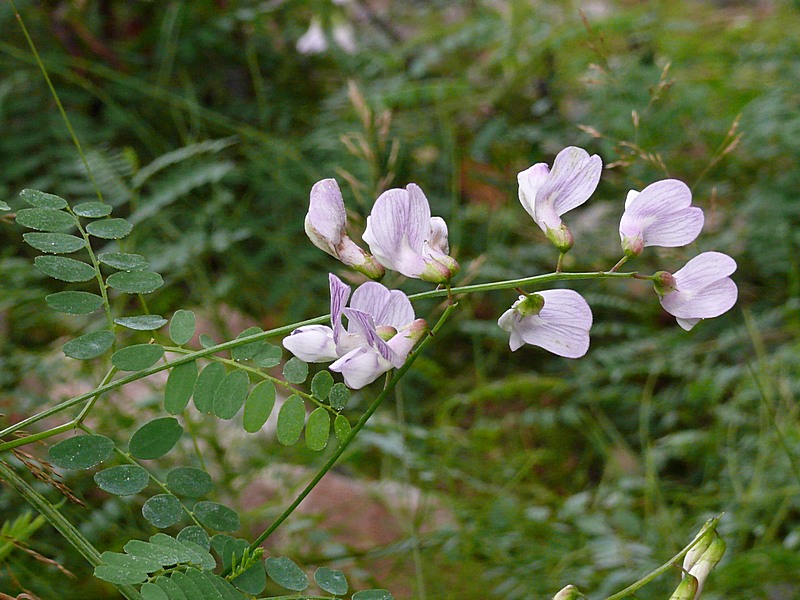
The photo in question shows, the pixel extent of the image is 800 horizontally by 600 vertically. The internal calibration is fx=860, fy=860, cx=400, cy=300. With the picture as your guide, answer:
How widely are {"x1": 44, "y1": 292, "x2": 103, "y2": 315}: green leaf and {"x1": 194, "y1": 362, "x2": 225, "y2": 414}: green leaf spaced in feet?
0.27

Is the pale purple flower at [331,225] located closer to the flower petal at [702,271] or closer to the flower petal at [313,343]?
the flower petal at [313,343]

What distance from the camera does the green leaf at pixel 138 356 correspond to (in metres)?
0.53

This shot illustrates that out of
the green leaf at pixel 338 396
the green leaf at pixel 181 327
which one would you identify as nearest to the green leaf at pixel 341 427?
the green leaf at pixel 338 396

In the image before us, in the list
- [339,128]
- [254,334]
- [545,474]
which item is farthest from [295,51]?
[254,334]

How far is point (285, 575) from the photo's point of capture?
0.55 metres

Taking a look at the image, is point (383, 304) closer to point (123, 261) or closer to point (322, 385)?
point (322, 385)

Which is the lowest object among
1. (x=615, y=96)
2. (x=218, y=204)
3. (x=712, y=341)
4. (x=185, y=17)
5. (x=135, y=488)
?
(x=712, y=341)

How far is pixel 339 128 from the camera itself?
1.83m

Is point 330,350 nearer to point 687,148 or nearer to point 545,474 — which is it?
point 545,474

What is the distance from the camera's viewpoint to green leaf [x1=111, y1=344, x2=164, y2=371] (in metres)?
0.53

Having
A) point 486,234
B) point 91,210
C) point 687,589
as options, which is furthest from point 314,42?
point 687,589

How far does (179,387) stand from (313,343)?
0.10 metres

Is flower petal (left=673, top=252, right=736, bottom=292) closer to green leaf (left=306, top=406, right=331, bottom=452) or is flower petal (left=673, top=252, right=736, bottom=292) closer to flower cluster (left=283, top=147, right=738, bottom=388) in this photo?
flower cluster (left=283, top=147, right=738, bottom=388)

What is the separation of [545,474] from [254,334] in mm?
1250
